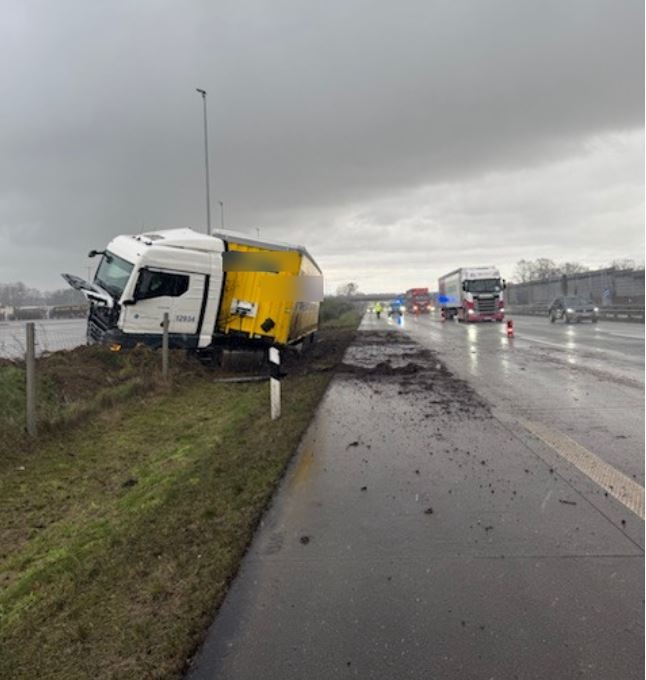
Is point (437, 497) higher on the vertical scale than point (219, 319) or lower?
lower

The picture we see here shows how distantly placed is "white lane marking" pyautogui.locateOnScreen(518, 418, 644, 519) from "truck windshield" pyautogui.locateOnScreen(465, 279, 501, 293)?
111 ft

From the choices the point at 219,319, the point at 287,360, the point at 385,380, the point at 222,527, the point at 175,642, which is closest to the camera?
the point at 175,642

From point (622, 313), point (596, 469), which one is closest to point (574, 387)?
point (596, 469)

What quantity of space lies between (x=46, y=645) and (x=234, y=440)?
4.42 m

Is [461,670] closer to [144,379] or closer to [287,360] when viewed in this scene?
[144,379]

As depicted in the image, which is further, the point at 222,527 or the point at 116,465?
the point at 116,465

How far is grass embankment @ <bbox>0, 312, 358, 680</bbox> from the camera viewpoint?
3.00 m

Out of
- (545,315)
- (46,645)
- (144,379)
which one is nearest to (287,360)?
(144,379)

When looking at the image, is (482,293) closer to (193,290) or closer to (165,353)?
(193,290)

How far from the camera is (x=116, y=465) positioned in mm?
6887

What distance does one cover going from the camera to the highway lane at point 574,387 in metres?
7.09

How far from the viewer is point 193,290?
13562 mm

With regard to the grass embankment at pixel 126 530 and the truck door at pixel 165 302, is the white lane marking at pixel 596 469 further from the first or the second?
the truck door at pixel 165 302

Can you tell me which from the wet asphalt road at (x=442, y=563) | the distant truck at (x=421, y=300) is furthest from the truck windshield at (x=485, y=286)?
the distant truck at (x=421, y=300)
